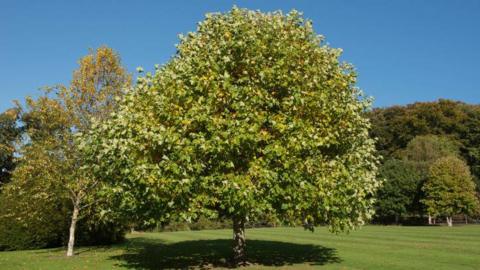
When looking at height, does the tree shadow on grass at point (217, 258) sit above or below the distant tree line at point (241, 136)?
below

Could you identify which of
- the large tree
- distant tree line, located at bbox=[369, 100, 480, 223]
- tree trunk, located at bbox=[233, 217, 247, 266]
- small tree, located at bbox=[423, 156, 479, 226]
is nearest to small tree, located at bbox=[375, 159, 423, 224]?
distant tree line, located at bbox=[369, 100, 480, 223]

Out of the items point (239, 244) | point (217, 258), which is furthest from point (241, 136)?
point (217, 258)

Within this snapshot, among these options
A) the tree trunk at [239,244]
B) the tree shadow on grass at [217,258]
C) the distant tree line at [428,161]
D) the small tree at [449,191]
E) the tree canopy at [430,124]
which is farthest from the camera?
the tree canopy at [430,124]

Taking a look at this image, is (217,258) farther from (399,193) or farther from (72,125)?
(399,193)

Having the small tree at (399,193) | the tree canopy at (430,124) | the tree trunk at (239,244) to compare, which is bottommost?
the tree trunk at (239,244)

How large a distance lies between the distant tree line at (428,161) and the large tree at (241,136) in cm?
5174

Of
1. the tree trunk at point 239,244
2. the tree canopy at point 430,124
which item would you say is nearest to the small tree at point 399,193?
the tree canopy at point 430,124

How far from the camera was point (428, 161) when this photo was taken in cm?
8106

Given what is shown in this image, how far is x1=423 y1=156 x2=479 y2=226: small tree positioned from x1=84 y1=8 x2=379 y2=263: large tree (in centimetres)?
5078

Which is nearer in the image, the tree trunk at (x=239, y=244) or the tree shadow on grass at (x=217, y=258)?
the tree trunk at (x=239, y=244)

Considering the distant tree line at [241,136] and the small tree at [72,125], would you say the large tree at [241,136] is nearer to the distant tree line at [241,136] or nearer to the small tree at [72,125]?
the distant tree line at [241,136]

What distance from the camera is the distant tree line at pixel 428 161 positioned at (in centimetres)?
6762

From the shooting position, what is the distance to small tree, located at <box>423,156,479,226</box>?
Result: 66.4 m

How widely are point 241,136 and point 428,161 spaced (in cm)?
7254
